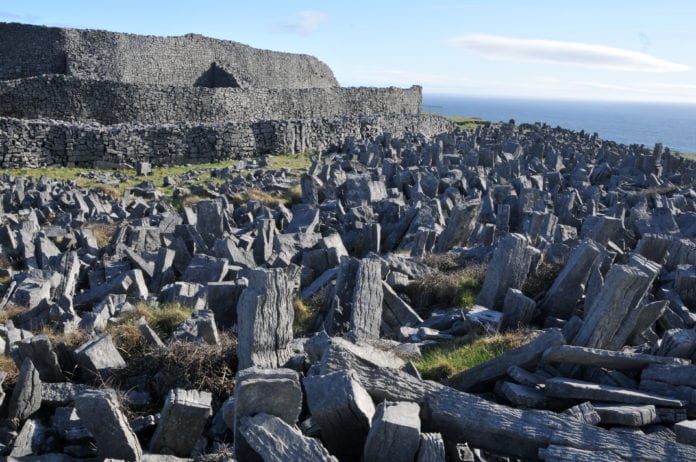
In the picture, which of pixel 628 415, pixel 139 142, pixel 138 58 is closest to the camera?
pixel 628 415

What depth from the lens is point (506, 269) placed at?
813 cm

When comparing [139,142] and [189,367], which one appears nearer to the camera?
[189,367]

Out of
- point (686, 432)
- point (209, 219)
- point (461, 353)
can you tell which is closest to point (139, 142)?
point (209, 219)

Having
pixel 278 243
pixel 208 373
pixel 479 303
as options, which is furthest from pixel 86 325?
pixel 479 303

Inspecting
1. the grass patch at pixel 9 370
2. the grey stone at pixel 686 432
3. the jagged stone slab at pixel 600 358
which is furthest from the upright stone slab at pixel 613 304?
the grass patch at pixel 9 370

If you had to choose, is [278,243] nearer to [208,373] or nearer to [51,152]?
[208,373]

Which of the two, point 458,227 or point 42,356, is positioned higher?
point 458,227

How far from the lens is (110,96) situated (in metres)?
33.5

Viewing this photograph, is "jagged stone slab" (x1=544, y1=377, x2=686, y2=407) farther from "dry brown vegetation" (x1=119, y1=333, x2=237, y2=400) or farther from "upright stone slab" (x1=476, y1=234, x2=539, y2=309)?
"upright stone slab" (x1=476, y1=234, x2=539, y2=309)

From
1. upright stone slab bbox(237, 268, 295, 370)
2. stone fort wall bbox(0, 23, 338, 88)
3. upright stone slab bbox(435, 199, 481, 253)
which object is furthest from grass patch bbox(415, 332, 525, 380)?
stone fort wall bbox(0, 23, 338, 88)

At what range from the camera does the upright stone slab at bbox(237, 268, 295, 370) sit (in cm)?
578

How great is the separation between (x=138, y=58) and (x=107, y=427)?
46117 mm

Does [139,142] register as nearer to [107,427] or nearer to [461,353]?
[461,353]

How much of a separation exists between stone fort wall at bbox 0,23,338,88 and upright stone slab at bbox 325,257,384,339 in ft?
122
